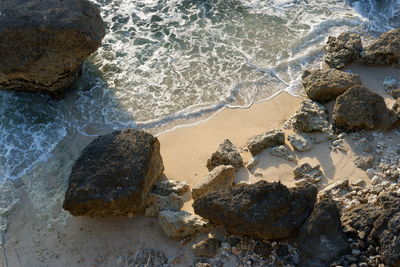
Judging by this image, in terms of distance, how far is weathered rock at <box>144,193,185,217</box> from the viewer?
6312 mm

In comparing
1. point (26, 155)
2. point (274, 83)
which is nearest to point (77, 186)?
point (26, 155)

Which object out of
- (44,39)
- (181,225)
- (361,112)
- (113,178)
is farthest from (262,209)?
(44,39)

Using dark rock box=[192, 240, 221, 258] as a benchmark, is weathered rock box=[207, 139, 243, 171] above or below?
above

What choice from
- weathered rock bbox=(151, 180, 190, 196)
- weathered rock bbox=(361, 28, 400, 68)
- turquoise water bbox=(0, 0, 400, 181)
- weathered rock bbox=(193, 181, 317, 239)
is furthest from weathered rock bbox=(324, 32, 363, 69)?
weathered rock bbox=(151, 180, 190, 196)

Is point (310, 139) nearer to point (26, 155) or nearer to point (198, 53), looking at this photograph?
point (198, 53)

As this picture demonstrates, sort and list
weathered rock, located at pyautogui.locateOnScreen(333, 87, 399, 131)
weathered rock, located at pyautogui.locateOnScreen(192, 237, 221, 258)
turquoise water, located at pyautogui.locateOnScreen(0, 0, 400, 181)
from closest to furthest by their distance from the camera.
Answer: weathered rock, located at pyautogui.locateOnScreen(192, 237, 221, 258)
weathered rock, located at pyautogui.locateOnScreen(333, 87, 399, 131)
turquoise water, located at pyautogui.locateOnScreen(0, 0, 400, 181)

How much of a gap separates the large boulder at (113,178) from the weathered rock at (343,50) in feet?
13.2

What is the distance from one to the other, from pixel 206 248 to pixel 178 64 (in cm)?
443

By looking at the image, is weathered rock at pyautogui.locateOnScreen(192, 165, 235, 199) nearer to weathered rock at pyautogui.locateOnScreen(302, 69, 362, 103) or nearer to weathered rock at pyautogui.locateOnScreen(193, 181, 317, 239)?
weathered rock at pyautogui.locateOnScreen(193, 181, 317, 239)

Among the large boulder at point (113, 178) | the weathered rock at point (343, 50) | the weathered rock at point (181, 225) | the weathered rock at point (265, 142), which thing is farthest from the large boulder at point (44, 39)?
the weathered rock at point (343, 50)

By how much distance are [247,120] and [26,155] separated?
12.0ft

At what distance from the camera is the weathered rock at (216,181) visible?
6379 millimetres

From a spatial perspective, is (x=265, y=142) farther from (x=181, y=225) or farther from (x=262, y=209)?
(x=181, y=225)

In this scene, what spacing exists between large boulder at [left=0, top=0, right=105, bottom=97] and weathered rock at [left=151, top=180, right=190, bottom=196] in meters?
2.95
